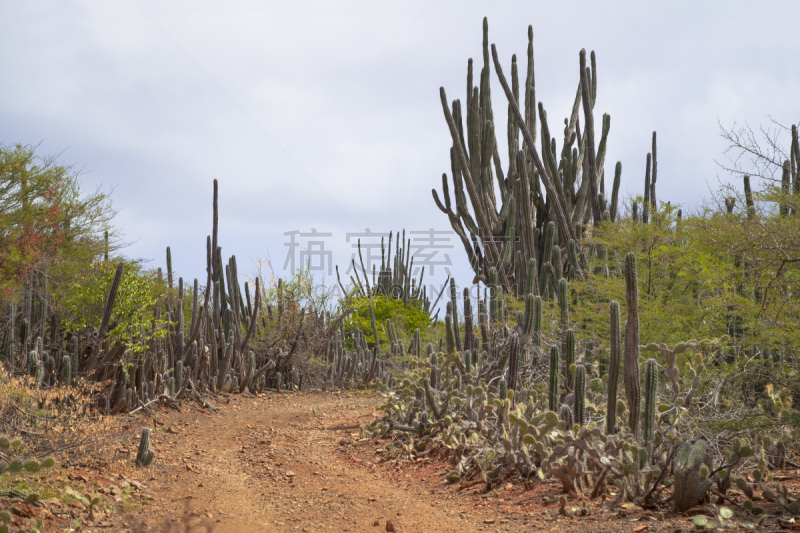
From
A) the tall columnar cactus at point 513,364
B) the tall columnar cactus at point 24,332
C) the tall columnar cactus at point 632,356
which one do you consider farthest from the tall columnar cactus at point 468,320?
the tall columnar cactus at point 24,332

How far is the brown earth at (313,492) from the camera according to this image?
3.69 meters

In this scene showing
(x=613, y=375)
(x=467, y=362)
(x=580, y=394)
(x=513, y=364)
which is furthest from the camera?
(x=467, y=362)

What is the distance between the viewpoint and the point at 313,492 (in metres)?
4.54

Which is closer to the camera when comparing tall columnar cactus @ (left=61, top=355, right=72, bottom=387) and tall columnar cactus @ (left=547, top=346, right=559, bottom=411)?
tall columnar cactus @ (left=547, top=346, right=559, bottom=411)

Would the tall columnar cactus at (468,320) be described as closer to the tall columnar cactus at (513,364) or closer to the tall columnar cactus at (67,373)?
the tall columnar cactus at (513,364)

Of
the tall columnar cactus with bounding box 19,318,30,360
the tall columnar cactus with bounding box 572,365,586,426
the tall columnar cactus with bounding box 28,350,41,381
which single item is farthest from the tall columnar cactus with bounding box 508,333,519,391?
the tall columnar cactus with bounding box 19,318,30,360

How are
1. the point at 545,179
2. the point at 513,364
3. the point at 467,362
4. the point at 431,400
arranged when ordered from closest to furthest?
the point at 513,364 → the point at 431,400 → the point at 467,362 → the point at 545,179

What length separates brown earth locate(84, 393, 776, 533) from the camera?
3.69m

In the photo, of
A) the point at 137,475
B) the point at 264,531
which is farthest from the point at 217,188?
the point at 264,531

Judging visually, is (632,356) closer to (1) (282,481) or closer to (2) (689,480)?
(2) (689,480)

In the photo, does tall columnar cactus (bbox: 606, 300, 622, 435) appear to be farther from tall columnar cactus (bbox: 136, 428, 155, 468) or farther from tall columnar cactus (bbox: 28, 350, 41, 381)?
tall columnar cactus (bbox: 28, 350, 41, 381)

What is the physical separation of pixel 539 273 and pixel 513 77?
3.54 metres

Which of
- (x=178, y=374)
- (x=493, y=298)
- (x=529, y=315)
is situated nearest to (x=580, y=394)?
(x=529, y=315)

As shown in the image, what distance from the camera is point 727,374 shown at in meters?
5.69
